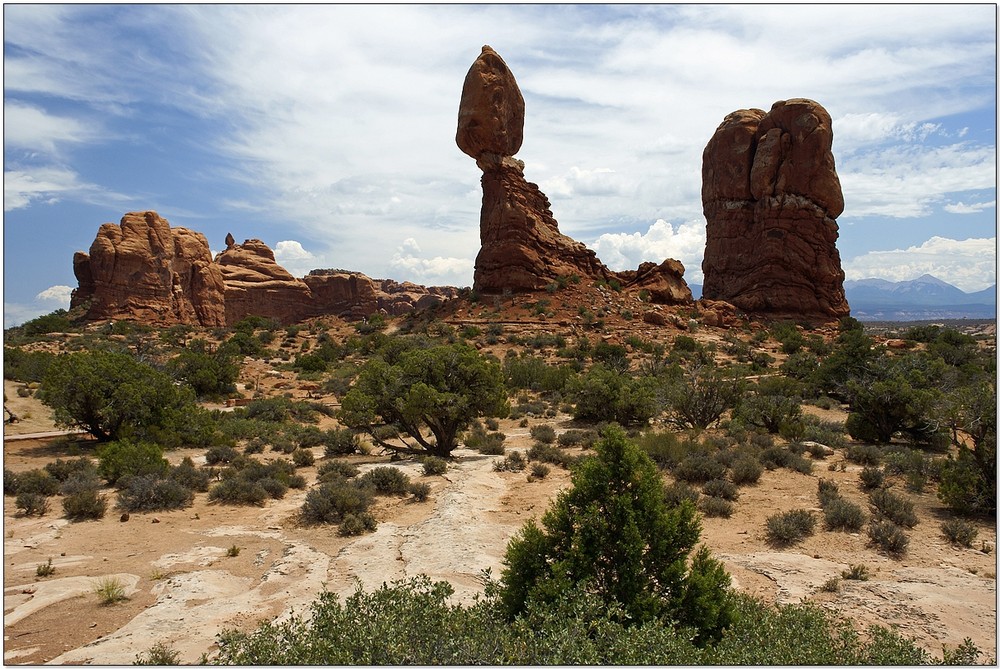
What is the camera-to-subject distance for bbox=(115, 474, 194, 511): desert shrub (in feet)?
32.5

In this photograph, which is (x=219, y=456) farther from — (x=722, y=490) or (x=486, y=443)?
(x=722, y=490)

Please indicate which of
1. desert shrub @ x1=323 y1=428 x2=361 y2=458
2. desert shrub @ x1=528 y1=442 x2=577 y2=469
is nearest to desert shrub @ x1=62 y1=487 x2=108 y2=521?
desert shrub @ x1=323 y1=428 x2=361 y2=458

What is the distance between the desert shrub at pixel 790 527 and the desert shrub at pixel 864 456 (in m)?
4.65

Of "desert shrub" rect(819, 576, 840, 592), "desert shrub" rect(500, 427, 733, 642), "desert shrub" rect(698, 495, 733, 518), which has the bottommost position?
"desert shrub" rect(819, 576, 840, 592)

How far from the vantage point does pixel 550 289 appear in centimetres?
4109

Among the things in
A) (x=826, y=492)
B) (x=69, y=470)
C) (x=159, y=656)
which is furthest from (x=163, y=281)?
(x=826, y=492)

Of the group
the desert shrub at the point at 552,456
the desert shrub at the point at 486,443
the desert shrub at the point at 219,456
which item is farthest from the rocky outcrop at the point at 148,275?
the desert shrub at the point at 552,456

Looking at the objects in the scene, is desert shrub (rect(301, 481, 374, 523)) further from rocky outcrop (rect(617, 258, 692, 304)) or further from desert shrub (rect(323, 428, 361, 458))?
rocky outcrop (rect(617, 258, 692, 304))

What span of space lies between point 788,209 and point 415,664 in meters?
47.9

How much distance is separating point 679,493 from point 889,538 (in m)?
2.97

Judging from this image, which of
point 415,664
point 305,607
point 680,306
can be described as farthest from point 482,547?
point 680,306

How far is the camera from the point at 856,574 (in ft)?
22.9

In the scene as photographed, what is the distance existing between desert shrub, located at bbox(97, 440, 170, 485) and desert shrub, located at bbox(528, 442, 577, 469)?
25.8ft

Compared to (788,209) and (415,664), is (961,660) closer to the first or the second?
(415,664)
